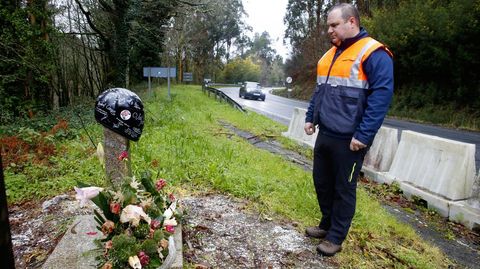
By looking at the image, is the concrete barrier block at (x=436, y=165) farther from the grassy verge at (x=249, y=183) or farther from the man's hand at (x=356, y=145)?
the man's hand at (x=356, y=145)

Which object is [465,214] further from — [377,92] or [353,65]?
[353,65]

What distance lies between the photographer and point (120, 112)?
10.1 feet

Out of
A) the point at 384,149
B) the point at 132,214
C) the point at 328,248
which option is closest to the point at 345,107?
the point at 328,248

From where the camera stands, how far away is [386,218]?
14.3 feet

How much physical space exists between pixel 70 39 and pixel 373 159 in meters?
14.2

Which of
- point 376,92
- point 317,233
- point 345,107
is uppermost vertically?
point 376,92

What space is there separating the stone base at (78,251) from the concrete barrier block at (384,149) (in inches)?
172

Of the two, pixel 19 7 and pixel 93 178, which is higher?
pixel 19 7

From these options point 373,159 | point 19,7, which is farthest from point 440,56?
point 19,7

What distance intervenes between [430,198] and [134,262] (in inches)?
176

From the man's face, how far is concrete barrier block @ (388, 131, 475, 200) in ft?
9.84

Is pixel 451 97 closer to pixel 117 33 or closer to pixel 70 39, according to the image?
pixel 117 33

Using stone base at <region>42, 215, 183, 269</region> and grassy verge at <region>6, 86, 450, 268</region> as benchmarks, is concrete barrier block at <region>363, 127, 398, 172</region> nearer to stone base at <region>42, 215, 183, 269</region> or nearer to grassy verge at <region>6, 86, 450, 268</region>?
grassy verge at <region>6, 86, 450, 268</region>

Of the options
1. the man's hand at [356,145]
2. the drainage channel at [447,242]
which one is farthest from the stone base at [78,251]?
the drainage channel at [447,242]
